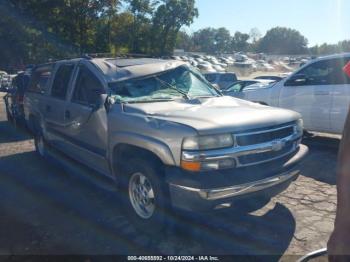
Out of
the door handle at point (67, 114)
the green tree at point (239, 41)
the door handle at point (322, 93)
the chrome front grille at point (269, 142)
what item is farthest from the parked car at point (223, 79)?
the green tree at point (239, 41)

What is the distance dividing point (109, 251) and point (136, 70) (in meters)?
2.31

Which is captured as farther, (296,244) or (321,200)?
(321,200)

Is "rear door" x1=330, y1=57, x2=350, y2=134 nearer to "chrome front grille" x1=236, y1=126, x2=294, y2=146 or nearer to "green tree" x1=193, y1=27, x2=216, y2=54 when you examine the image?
"chrome front grille" x1=236, y1=126, x2=294, y2=146

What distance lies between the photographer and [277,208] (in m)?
4.52

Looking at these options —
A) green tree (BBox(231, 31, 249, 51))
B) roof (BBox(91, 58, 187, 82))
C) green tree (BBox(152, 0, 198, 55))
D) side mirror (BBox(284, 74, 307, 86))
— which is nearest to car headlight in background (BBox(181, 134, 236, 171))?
roof (BBox(91, 58, 187, 82))

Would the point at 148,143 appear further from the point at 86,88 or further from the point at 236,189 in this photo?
the point at 86,88

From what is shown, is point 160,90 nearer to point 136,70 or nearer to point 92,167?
point 136,70

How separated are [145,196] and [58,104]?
2.54 metres

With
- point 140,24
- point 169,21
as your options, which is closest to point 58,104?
point 140,24

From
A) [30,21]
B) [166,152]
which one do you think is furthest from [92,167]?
[30,21]

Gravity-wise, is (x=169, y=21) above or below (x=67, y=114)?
above

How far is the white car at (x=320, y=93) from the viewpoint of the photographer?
261 inches

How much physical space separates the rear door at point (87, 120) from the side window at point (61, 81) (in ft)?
1.04

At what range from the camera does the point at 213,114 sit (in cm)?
377
